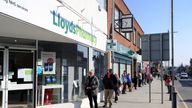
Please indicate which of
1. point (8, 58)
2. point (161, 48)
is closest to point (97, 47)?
point (161, 48)

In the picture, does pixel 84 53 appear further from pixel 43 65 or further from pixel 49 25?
pixel 49 25

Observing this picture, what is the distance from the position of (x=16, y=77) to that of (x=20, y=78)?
0.75 ft

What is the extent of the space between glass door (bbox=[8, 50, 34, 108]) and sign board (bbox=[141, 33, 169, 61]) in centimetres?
892

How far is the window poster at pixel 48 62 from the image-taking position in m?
14.2

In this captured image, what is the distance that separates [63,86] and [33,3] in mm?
6274

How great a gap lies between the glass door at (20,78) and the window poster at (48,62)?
0.78 metres

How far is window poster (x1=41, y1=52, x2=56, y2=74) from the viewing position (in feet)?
46.4

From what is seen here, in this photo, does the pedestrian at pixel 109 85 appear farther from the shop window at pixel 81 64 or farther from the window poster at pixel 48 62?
the window poster at pixel 48 62

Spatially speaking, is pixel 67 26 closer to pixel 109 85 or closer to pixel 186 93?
pixel 109 85

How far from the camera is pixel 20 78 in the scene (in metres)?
12.9

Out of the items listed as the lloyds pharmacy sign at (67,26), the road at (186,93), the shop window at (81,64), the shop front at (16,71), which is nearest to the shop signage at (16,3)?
the lloyds pharmacy sign at (67,26)

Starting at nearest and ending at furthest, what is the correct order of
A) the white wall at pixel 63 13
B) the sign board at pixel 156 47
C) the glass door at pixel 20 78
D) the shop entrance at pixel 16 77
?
1. the white wall at pixel 63 13
2. the shop entrance at pixel 16 77
3. the glass door at pixel 20 78
4. the sign board at pixel 156 47

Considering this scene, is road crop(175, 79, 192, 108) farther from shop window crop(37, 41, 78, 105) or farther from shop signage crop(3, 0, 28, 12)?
shop signage crop(3, 0, 28, 12)

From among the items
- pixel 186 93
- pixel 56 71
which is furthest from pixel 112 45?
pixel 186 93
